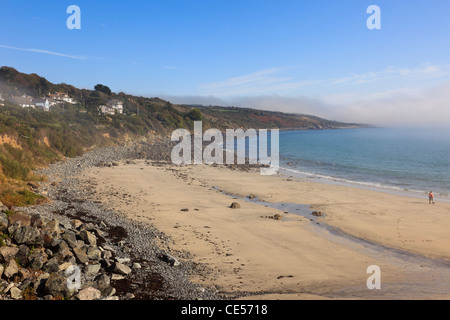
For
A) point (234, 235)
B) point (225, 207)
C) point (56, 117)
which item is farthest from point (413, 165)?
point (56, 117)

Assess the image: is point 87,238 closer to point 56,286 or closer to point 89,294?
point 56,286

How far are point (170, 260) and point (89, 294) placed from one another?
410cm

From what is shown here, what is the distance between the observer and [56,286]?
961cm

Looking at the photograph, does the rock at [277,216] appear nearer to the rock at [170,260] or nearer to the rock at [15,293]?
the rock at [170,260]

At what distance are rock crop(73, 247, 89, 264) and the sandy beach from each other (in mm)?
4071

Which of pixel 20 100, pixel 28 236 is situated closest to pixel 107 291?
pixel 28 236

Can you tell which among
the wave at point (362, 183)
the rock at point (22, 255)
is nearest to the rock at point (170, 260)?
the rock at point (22, 255)

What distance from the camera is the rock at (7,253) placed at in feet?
34.5

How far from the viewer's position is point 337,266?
14266mm

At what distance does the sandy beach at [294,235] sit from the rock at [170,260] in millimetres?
692

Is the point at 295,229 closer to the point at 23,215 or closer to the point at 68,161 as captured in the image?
the point at 23,215

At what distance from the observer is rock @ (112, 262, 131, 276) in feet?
39.1
